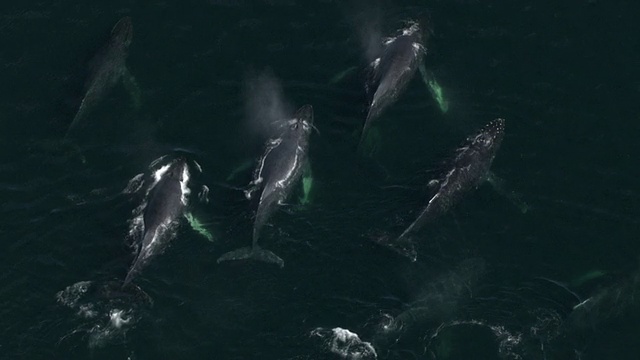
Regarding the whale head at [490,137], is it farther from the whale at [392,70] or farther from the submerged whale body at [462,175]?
the whale at [392,70]

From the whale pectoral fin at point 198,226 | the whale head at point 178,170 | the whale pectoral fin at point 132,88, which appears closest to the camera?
the whale pectoral fin at point 198,226

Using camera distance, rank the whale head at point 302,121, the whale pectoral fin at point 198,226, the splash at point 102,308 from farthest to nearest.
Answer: the whale head at point 302,121
the whale pectoral fin at point 198,226
the splash at point 102,308

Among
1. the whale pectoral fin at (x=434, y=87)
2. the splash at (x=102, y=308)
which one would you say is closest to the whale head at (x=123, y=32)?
the splash at (x=102, y=308)

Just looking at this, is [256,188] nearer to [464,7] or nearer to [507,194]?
[507,194]

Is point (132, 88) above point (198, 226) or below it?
above

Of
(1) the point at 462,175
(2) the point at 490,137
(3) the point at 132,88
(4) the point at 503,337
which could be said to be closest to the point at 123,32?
(3) the point at 132,88

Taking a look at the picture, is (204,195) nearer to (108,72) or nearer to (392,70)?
(108,72)
